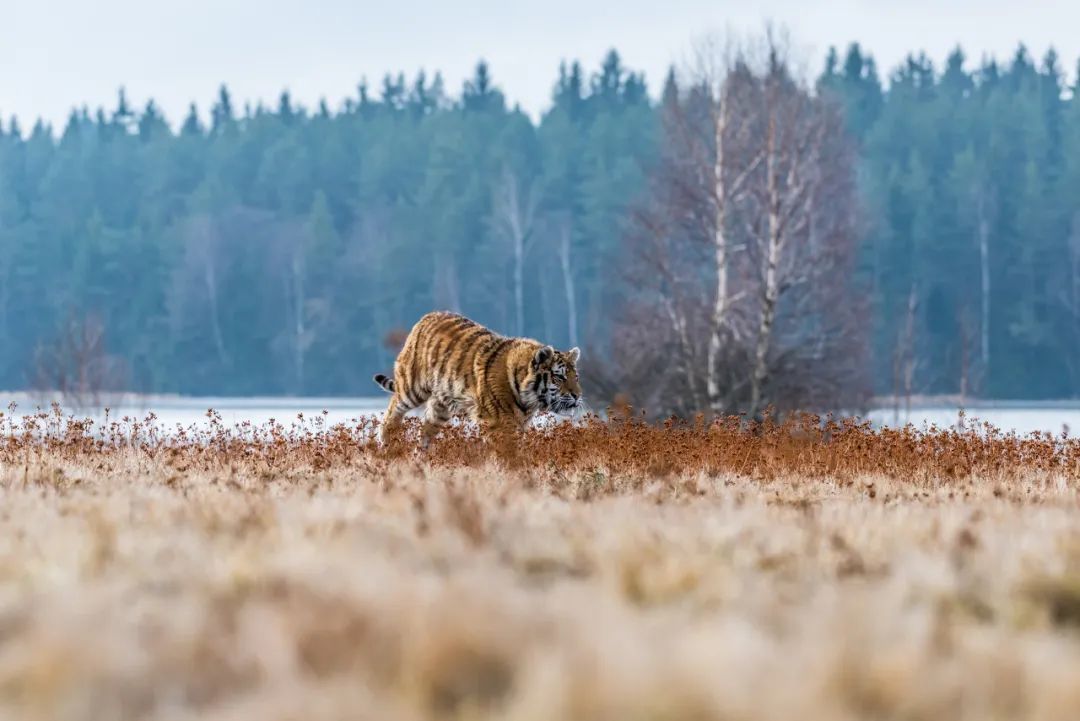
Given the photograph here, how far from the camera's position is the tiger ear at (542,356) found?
11141 mm

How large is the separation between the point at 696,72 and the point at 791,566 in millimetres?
22519

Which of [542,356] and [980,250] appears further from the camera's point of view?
[980,250]

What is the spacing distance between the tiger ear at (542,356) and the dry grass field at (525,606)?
3.53m

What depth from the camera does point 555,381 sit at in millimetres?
11422

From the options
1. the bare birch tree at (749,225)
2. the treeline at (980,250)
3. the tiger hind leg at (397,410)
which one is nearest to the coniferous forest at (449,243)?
the treeline at (980,250)

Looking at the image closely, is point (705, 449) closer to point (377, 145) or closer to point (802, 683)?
point (802, 683)

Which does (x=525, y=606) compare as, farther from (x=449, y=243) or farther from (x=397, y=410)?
(x=449, y=243)

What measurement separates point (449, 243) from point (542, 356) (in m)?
61.6

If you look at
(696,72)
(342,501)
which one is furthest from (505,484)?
(696,72)

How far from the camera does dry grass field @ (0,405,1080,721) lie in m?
2.92

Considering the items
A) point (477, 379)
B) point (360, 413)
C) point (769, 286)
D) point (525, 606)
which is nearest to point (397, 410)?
point (477, 379)

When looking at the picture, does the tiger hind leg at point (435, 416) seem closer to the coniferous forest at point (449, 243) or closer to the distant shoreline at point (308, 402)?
the distant shoreline at point (308, 402)

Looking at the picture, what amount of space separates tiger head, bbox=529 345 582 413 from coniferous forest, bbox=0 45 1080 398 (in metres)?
49.7

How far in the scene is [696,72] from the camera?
86.3 feet
